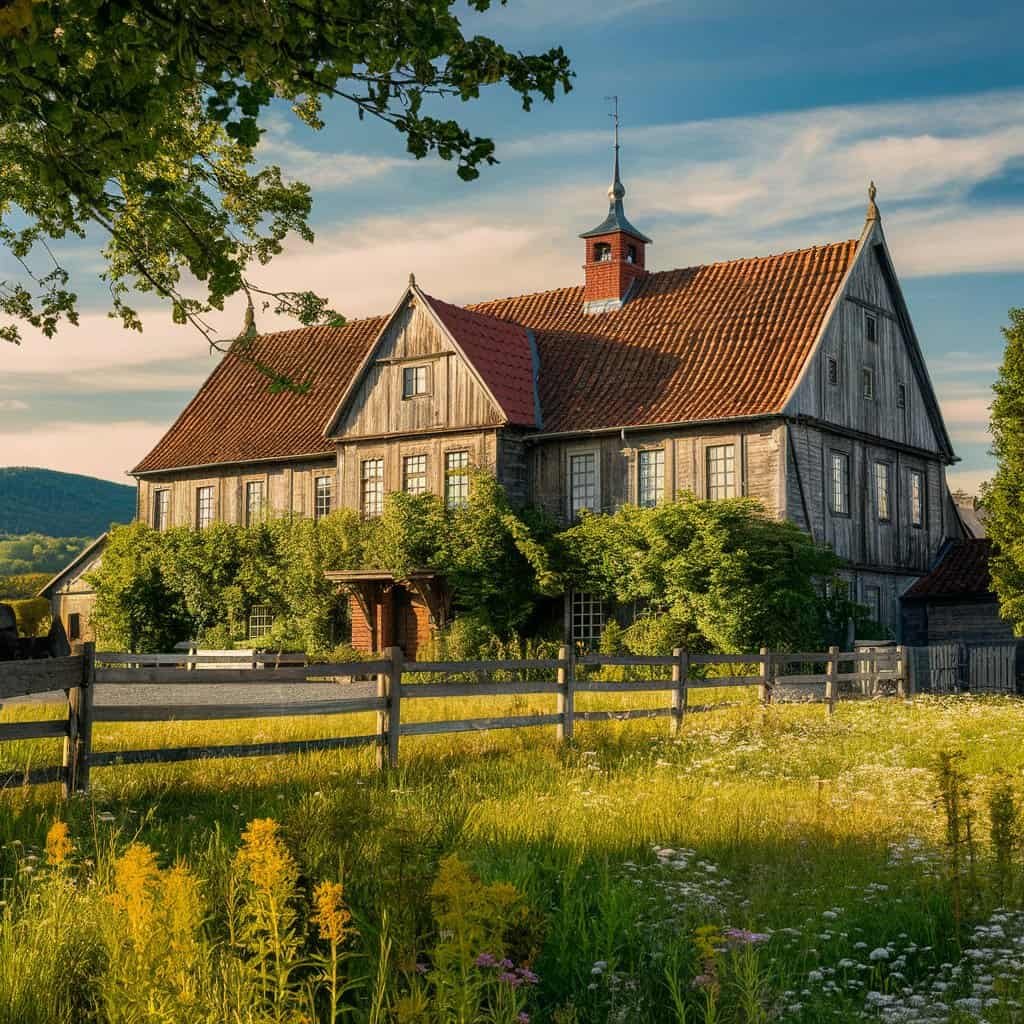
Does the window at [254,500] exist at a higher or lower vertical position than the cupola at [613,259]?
lower

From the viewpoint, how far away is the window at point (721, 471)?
31516 millimetres

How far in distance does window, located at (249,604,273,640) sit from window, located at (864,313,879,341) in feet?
61.6

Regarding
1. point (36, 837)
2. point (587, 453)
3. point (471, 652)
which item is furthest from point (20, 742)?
point (587, 453)

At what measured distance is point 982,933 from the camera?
760 cm

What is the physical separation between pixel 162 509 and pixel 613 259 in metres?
17.0

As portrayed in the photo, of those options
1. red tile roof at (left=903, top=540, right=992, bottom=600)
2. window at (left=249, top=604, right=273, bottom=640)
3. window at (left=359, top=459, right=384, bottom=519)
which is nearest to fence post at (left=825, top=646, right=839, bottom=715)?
red tile roof at (left=903, top=540, right=992, bottom=600)

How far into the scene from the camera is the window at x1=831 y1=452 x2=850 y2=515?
33.0m

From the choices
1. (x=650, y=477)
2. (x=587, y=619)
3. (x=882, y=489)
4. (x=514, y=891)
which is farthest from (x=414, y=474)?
(x=514, y=891)

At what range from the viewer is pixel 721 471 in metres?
31.7

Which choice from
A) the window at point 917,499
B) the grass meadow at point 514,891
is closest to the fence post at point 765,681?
the grass meadow at point 514,891

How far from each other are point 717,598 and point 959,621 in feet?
30.3

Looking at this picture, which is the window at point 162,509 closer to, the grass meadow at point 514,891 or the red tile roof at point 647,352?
the red tile roof at point 647,352

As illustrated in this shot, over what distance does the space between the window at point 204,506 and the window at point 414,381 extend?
9140 mm

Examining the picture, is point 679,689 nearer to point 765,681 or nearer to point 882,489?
point 765,681
